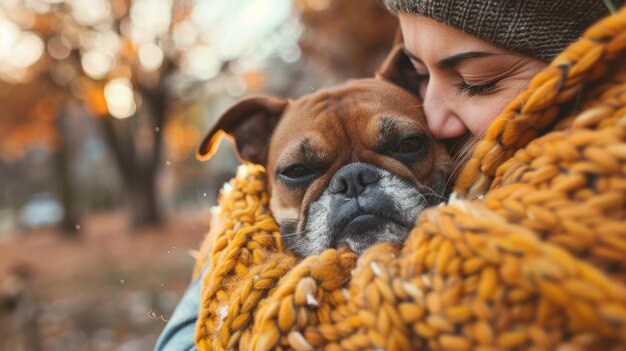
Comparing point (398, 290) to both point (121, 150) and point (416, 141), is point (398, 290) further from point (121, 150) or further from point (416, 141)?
point (121, 150)

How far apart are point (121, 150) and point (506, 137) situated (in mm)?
17419

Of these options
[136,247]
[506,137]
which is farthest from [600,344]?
[136,247]

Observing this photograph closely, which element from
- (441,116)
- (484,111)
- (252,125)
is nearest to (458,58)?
(484,111)

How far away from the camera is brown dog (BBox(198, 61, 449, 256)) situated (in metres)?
2.06

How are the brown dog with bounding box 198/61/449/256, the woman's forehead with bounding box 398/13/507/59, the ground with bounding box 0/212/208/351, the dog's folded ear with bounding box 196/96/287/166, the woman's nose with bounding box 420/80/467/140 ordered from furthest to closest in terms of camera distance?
the ground with bounding box 0/212/208/351 → the dog's folded ear with bounding box 196/96/287/166 → the woman's nose with bounding box 420/80/467/140 → the brown dog with bounding box 198/61/449/256 → the woman's forehead with bounding box 398/13/507/59

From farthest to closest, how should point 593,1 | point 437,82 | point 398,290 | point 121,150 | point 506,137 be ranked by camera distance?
point 121,150, point 437,82, point 593,1, point 506,137, point 398,290

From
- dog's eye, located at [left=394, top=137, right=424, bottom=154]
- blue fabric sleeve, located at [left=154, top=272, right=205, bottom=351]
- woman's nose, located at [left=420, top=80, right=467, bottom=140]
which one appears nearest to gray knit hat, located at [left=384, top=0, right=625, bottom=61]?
woman's nose, located at [left=420, top=80, right=467, bottom=140]

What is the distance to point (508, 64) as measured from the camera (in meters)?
1.87

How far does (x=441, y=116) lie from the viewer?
2.24 meters

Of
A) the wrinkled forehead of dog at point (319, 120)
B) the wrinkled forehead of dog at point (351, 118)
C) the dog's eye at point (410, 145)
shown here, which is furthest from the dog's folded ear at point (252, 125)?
the dog's eye at point (410, 145)

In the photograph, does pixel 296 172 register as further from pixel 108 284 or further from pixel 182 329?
pixel 108 284

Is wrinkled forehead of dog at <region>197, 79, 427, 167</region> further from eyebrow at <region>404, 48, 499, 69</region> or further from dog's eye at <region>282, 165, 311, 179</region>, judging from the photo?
eyebrow at <region>404, 48, 499, 69</region>

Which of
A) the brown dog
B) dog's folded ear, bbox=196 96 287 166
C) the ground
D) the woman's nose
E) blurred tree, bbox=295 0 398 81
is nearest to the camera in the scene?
the brown dog

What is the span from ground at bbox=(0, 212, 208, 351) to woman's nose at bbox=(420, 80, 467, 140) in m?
1.53
